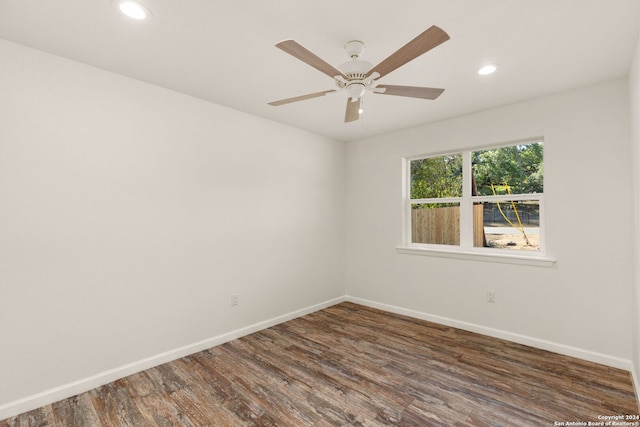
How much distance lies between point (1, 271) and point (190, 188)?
1379 mm

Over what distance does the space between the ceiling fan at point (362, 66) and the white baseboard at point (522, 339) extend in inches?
101

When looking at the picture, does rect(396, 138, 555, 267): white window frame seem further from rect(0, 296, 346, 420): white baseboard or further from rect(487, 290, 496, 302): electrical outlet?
rect(0, 296, 346, 420): white baseboard

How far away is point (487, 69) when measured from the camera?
2.38 meters

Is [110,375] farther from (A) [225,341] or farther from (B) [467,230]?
(B) [467,230]

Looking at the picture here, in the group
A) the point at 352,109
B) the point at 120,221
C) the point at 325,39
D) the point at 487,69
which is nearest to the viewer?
the point at 325,39

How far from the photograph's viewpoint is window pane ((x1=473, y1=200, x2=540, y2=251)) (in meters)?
3.16

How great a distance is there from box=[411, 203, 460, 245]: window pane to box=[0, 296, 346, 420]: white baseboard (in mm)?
2136

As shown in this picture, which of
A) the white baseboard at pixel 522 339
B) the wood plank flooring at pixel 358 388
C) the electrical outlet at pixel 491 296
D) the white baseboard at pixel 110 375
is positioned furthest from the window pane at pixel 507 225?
the white baseboard at pixel 110 375

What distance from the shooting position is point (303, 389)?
232 centimetres

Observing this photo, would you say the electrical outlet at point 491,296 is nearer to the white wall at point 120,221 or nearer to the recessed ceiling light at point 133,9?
the white wall at point 120,221

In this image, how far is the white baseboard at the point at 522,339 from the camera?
2622 millimetres

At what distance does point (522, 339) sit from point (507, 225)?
44.7 inches

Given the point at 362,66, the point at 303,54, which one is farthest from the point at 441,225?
the point at 303,54

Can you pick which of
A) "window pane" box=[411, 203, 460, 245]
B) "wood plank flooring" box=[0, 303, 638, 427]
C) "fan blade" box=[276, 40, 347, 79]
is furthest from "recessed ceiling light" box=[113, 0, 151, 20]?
"window pane" box=[411, 203, 460, 245]
